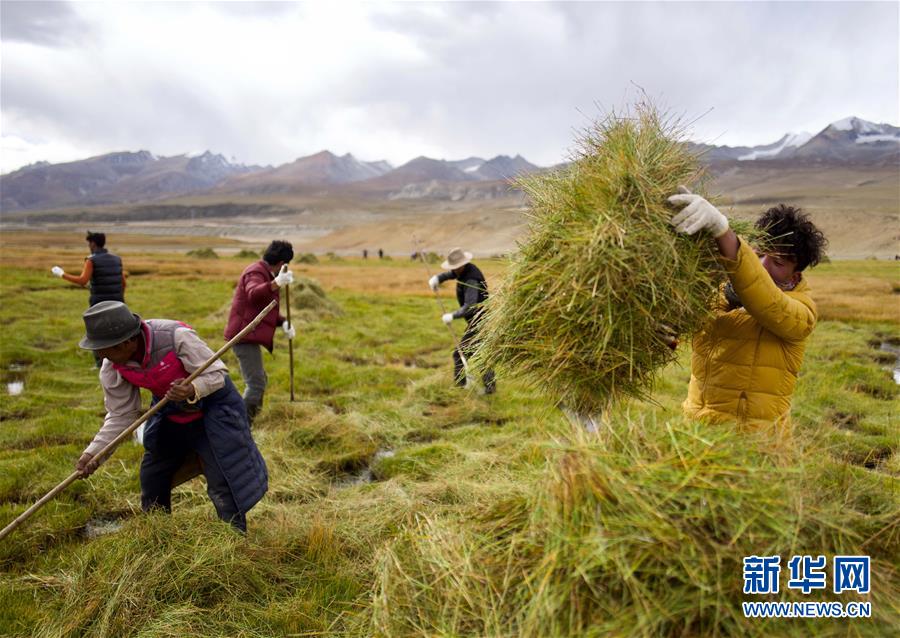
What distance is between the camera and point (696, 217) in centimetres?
218

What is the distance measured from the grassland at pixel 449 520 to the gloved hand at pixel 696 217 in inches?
31.3

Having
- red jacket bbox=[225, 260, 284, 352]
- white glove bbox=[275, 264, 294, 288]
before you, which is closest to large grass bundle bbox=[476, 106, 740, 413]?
white glove bbox=[275, 264, 294, 288]

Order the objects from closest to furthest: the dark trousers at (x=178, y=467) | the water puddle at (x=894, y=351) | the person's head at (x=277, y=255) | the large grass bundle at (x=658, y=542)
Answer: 1. the large grass bundle at (x=658, y=542)
2. the dark trousers at (x=178, y=467)
3. the person's head at (x=277, y=255)
4. the water puddle at (x=894, y=351)

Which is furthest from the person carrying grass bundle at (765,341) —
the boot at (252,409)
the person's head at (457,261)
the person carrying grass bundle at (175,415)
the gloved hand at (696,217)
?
the boot at (252,409)

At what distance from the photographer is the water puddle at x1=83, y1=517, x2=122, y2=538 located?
13.6 feet

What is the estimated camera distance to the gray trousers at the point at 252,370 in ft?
18.8

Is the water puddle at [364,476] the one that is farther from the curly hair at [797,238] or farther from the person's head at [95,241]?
the person's head at [95,241]

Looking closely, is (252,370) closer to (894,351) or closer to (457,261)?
(457,261)

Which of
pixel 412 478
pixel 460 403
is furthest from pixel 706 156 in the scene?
pixel 460 403

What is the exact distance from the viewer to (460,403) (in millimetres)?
7160

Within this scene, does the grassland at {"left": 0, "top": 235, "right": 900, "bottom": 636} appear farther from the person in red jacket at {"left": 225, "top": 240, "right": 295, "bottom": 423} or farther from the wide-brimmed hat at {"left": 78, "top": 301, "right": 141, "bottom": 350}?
→ the wide-brimmed hat at {"left": 78, "top": 301, "right": 141, "bottom": 350}

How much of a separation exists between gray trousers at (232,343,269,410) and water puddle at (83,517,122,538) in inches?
69.3

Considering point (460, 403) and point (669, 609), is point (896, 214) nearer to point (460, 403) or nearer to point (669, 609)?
point (460, 403)

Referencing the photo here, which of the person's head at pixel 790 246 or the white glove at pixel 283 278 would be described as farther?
the white glove at pixel 283 278
